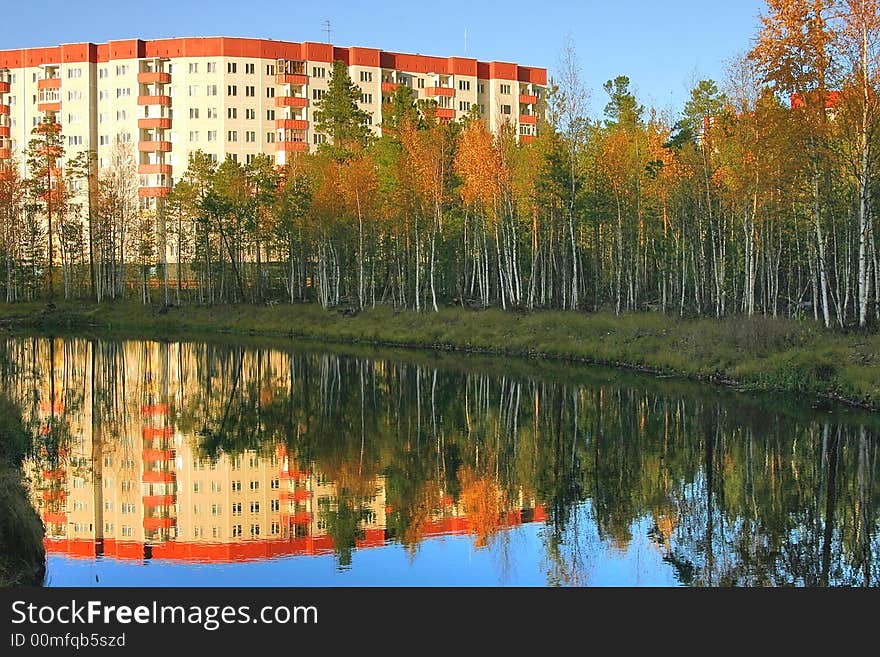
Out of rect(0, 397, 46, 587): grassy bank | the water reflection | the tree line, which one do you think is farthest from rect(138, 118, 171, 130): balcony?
rect(0, 397, 46, 587): grassy bank

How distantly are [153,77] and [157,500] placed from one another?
89227mm

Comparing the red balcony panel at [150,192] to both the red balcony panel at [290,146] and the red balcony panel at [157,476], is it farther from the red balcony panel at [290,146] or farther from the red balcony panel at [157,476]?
the red balcony panel at [157,476]

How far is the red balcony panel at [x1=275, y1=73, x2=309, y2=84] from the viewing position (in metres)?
100

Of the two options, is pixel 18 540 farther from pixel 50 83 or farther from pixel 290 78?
pixel 50 83

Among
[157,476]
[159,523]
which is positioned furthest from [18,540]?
[157,476]

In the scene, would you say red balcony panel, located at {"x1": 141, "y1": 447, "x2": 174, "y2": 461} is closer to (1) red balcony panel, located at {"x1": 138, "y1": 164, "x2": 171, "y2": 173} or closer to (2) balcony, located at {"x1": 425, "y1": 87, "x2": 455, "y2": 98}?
(1) red balcony panel, located at {"x1": 138, "y1": 164, "x2": 171, "y2": 173}

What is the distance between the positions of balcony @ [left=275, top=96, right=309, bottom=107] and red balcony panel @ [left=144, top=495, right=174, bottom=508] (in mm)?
87170

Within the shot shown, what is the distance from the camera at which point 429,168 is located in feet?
180

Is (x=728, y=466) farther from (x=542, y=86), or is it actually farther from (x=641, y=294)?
(x=542, y=86)

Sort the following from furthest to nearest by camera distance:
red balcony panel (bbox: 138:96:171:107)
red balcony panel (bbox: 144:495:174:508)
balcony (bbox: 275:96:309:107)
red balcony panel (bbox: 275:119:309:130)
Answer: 1. red balcony panel (bbox: 275:119:309:130)
2. balcony (bbox: 275:96:309:107)
3. red balcony panel (bbox: 138:96:171:107)
4. red balcony panel (bbox: 144:495:174:508)

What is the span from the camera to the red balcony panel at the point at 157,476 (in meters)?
18.9

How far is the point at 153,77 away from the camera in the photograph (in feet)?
327

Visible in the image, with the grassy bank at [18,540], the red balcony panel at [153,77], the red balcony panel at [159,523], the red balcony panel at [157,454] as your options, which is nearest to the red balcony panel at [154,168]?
the red balcony panel at [153,77]

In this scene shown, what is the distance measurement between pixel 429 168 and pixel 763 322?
27.2 m
